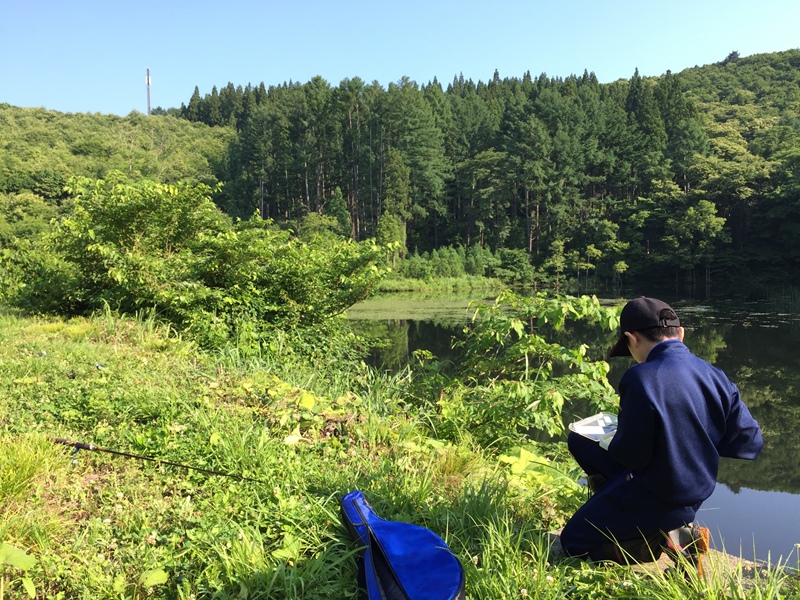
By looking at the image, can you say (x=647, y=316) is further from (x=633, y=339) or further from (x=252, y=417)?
(x=252, y=417)

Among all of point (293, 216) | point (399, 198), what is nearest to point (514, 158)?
point (399, 198)

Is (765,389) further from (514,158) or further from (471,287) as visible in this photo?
(514,158)

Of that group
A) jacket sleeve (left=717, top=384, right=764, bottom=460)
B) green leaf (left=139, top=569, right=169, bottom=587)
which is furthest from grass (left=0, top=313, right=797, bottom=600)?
jacket sleeve (left=717, top=384, right=764, bottom=460)

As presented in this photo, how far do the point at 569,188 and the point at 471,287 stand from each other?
49.0 ft

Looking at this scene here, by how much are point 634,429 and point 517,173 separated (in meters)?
46.9

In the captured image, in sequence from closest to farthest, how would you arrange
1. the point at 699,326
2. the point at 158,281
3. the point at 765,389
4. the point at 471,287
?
1. the point at 158,281
2. the point at 765,389
3. the point at 699,326
4. the point at 471,287

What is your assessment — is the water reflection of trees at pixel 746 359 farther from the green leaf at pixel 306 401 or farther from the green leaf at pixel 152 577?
the green leaf at pixel 152 577

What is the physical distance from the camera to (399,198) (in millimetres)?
44500

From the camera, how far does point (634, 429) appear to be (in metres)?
1.79

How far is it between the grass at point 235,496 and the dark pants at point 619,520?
0.08 m

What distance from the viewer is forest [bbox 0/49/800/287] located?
120ft

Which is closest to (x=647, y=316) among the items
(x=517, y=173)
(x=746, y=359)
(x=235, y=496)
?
(x=235, y=496)

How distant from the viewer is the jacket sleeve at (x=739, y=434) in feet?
6.05

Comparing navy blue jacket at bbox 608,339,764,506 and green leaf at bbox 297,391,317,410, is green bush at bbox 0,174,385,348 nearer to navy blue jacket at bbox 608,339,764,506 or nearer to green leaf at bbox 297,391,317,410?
green leaf at bbox 297,391,317,410
